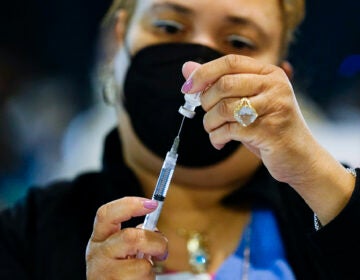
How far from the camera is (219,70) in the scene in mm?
613

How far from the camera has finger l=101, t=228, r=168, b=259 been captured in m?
0.65

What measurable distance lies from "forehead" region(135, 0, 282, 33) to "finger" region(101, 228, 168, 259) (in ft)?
1.38

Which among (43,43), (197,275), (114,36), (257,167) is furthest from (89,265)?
(43,43)

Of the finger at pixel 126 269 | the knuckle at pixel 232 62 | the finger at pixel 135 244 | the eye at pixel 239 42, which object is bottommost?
the finger at pixel 126 269

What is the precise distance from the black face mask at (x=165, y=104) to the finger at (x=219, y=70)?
0.74ft

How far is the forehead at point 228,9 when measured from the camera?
90cm

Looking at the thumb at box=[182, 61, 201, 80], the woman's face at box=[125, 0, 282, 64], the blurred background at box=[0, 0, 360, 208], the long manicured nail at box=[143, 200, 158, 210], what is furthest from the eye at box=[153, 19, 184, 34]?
the blurred background at box=[0, 0, 360, 208]

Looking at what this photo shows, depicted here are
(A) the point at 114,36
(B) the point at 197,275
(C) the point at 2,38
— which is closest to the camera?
(B) the point at 197,275

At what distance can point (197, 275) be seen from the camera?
85cm

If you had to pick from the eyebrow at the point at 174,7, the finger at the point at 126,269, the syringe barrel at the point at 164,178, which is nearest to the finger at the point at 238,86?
the syringe barrel at the point at 164,178

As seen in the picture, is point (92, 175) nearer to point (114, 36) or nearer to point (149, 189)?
point (149, 189)

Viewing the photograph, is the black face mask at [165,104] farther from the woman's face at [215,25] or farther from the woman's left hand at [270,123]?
the woman's left hand at [270,123]

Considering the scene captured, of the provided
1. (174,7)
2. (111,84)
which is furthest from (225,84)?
(111,84)

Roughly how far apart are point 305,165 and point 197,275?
303mm
